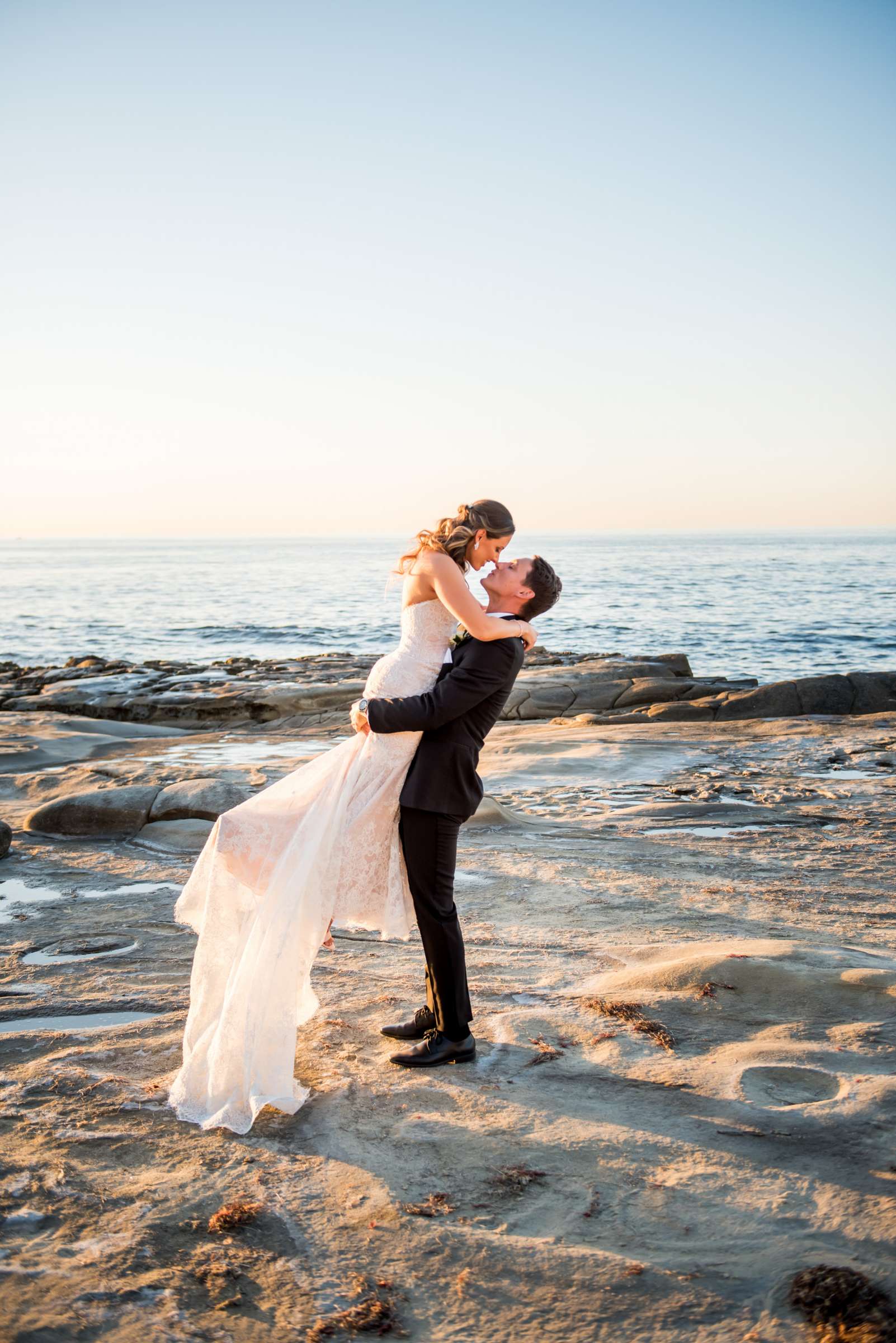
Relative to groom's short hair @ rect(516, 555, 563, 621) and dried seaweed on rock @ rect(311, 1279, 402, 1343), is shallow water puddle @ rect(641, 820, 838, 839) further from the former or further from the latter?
dried seaweed on rock @ rect(311, 1279, 402, 1343)

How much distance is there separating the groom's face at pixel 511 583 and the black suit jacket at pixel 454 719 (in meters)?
0.18

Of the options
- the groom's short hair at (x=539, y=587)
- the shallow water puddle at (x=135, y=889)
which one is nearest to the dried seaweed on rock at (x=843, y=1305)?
the groom's short hair at (x=539, y=587)

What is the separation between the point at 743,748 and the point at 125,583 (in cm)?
5725

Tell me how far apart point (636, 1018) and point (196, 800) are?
5022 mm

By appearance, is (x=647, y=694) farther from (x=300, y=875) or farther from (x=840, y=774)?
(x=300, y=875)

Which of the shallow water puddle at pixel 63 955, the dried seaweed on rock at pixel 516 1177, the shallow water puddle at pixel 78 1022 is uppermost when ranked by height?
the dried seaweed on rock at pixel 516 1177

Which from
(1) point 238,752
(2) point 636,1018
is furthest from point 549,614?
(2) point 636,1018

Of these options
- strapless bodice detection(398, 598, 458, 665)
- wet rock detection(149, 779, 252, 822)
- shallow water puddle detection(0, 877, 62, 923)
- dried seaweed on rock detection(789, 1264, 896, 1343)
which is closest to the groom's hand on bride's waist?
strapless bodice detection(398, 598, 458, 665)

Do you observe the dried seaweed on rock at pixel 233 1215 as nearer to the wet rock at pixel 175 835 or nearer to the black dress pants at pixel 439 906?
the black dress pants at pixel 439 906

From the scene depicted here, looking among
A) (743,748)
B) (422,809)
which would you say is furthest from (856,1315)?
(743,748)

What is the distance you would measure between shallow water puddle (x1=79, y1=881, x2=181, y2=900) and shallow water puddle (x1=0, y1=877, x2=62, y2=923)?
20 cm

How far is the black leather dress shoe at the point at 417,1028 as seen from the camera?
4.27 m

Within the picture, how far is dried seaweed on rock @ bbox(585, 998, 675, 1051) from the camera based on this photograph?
4.18 metres

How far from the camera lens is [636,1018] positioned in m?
4.37
